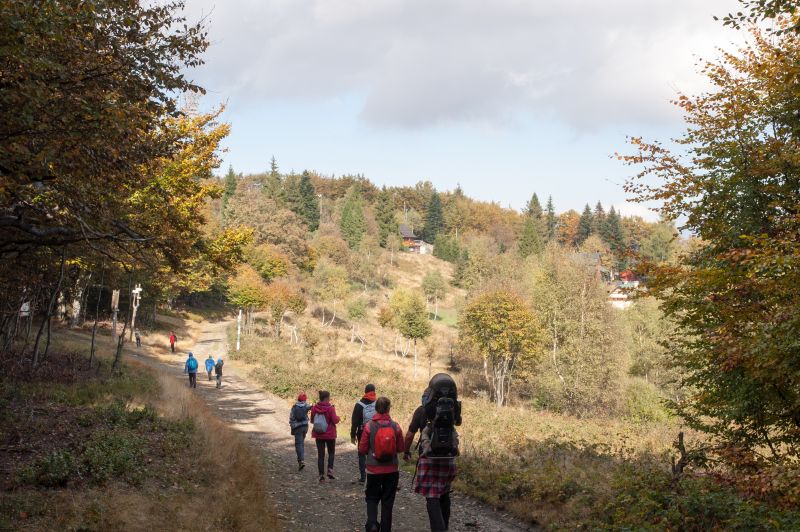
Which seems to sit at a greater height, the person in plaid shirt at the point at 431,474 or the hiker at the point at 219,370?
the person in plaid shirt at the point at 431,474

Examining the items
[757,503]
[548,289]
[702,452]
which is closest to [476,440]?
[702,452]

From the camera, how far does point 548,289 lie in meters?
49.9

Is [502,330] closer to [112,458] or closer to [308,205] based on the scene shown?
[112,458]

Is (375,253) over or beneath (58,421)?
over

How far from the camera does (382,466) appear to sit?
718cm

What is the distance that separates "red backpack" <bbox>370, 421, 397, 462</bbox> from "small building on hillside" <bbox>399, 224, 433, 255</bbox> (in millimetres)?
126559

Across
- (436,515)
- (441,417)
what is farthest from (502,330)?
(441,417)

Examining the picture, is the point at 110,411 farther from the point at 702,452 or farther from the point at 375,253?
the point at 375,253

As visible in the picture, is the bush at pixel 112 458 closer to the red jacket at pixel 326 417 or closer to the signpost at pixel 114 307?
the red jacket at pixel 326 417

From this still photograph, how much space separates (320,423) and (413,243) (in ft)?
423

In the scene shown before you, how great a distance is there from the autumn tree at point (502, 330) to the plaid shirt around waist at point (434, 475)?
35.7 m

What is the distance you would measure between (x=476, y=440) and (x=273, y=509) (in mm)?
7941

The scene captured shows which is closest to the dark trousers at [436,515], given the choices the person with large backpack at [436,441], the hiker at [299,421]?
the person with large backpack at [436,441]

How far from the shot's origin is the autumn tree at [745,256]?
841cm
